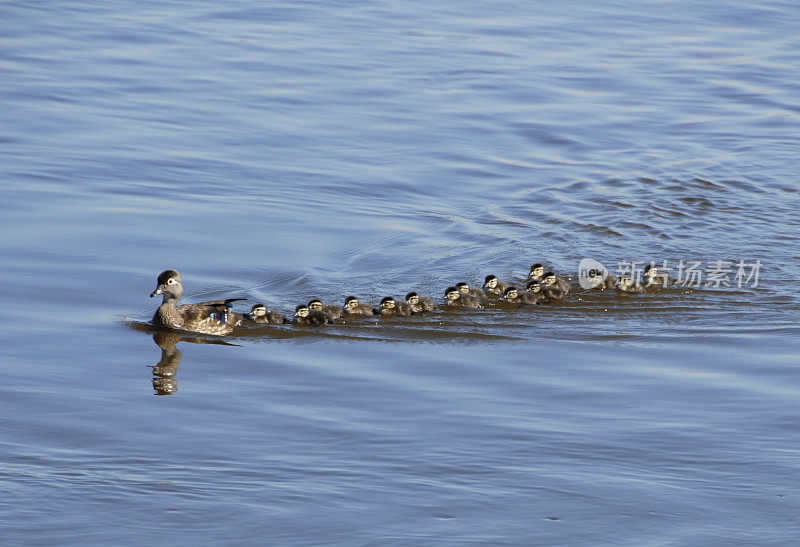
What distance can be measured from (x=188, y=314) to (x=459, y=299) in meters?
2.38

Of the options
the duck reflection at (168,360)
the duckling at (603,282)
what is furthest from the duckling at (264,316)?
the duckling at (603,282)

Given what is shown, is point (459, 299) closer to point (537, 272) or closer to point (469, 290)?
point (469, 290)

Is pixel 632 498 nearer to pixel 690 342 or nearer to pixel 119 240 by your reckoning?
pixel 690 342

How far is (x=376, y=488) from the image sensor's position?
23.6ft

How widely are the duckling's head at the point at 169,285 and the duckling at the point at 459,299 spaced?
233 cm

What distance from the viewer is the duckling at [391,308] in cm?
1065

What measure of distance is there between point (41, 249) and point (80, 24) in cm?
1501

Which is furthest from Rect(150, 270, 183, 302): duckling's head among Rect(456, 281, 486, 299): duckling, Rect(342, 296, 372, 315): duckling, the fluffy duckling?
the fluffy duckling

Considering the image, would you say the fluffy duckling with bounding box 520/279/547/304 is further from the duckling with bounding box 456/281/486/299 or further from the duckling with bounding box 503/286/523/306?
the duckling with bounding box 456/281/486/299

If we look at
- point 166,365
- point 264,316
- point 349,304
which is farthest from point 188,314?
point 349,304

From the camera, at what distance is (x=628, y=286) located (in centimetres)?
1146

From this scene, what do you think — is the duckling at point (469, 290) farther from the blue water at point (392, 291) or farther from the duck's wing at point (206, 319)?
the duck's wing at point (206, 319)

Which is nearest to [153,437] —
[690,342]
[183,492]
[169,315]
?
[183,492]

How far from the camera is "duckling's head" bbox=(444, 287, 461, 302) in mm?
11016
